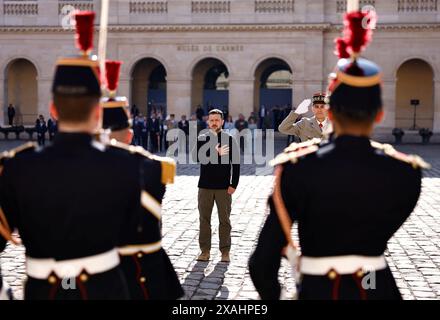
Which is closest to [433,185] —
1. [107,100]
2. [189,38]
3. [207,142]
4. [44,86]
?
[207,142]

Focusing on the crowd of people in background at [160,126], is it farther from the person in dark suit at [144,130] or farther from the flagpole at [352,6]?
→ the flagpole at [352,6]

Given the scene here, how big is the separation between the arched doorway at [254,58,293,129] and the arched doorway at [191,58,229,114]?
2.05 metres

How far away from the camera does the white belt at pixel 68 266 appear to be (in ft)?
11.4

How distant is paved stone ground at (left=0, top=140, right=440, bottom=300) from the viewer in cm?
791

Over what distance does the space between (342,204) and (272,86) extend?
3823cm

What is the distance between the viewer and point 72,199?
3373mm

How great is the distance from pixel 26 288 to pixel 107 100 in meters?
1.86

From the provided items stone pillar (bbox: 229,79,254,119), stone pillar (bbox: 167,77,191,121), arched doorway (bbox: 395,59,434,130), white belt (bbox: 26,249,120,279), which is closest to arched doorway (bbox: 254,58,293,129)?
stone pillar (bbox: 229,79,254,119)

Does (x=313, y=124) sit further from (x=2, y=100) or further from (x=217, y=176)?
(x=2, y=100)

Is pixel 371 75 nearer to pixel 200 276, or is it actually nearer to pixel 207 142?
pixel 200 276

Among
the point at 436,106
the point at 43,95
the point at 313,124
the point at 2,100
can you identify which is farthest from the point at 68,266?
the point at 2,100

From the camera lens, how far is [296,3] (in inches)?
1439

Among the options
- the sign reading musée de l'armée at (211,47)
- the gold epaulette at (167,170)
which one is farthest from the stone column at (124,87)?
the gold epaulette at (167,170)

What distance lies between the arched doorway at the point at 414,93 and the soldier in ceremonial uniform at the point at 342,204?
122 feet
